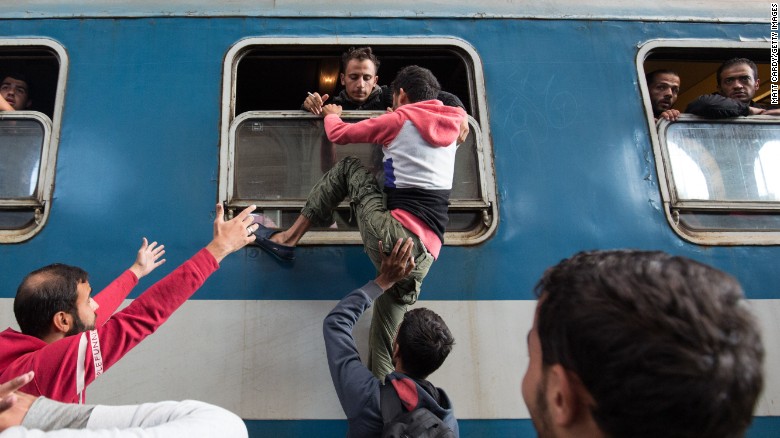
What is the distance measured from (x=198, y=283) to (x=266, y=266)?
0.62 m

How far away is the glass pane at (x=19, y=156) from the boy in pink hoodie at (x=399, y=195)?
40.1 inches

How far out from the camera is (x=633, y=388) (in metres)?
0.76

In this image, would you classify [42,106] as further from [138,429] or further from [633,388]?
[633,388]

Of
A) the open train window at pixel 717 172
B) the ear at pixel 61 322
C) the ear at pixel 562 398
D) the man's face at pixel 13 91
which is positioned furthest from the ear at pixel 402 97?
the man's face at pixel 13 91

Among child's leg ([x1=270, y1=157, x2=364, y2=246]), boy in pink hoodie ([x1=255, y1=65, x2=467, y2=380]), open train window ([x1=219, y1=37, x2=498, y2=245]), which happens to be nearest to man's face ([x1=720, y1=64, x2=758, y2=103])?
open train window ([x1=219, y1=37, x2=498, y2=245])

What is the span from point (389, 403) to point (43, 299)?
1.03 m

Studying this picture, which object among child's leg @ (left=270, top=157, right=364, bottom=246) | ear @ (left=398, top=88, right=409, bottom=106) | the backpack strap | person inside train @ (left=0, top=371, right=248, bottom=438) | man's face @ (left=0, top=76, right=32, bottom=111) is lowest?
the backpack strap

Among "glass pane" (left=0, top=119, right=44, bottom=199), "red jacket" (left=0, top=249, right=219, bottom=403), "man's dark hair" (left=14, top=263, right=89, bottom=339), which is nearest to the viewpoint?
"red jacket" (left=0, top=249, right=219, bottom=403)

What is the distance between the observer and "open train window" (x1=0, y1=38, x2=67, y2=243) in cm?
240

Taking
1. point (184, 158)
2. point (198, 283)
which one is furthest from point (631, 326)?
point (184, 158)

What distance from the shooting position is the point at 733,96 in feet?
9.62

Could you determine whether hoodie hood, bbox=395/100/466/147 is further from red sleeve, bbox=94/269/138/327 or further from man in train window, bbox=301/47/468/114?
red sleeve, bbox=94/269/138/327

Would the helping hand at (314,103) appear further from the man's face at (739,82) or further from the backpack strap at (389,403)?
the man's face at (739,82)

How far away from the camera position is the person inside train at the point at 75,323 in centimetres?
150
